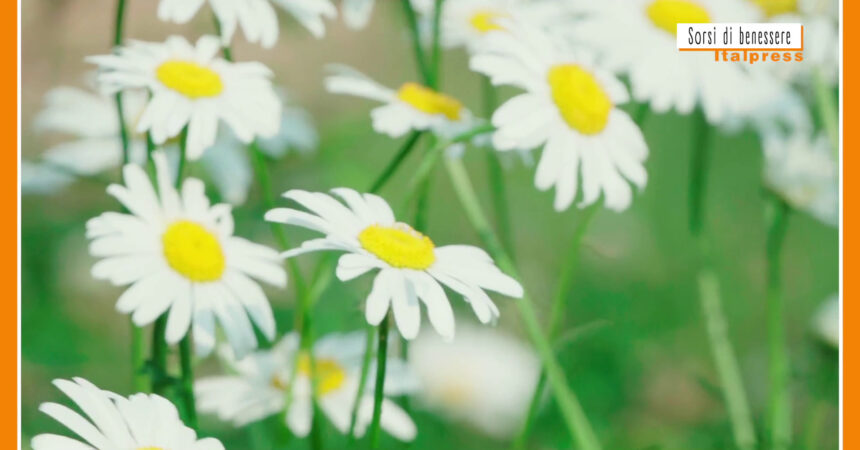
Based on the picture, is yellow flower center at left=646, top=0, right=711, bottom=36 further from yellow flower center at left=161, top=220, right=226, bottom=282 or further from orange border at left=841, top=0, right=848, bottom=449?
yellow flower center at left=161, top=220, right=226, bottom=282

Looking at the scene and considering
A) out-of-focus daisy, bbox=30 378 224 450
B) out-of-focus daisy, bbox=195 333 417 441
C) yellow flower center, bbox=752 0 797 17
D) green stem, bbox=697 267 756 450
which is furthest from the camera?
yellow flower center, bbox=752 0 797 17

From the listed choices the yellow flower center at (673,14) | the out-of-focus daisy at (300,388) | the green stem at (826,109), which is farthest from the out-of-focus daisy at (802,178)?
the out-of-focus daisy at (300,388)

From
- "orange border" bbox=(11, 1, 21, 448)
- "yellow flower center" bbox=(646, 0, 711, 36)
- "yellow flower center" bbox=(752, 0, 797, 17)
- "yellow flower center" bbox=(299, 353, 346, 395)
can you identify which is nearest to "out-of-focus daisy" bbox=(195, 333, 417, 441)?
"yellow flower center" bbox=(299, 353, 346, 395)

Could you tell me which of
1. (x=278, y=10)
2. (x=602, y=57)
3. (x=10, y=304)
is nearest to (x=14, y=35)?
(x=10, y=304)

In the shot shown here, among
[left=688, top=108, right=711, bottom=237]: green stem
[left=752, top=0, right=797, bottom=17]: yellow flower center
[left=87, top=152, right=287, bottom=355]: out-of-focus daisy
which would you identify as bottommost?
[left=87, top=152, right=287, bottom=355]: out-of-focus daisy

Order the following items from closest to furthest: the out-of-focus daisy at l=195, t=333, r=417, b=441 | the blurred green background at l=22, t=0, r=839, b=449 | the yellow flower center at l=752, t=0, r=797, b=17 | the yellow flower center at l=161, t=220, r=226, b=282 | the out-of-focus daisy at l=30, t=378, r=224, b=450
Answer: the out-of-focus daisy at l=30, t=378, r=224, b=450 → the yellow flower center at l=161, t=220, r=226, b=282 → the out-of-focus daisy at l=195, t=333, r=417, b=441 → the yellow flower center at l=752, t=0, r=797, b=17 → the blurred green background at l=22, t=0, r=839, b=449

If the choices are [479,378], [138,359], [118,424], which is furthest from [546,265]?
[118,424]
